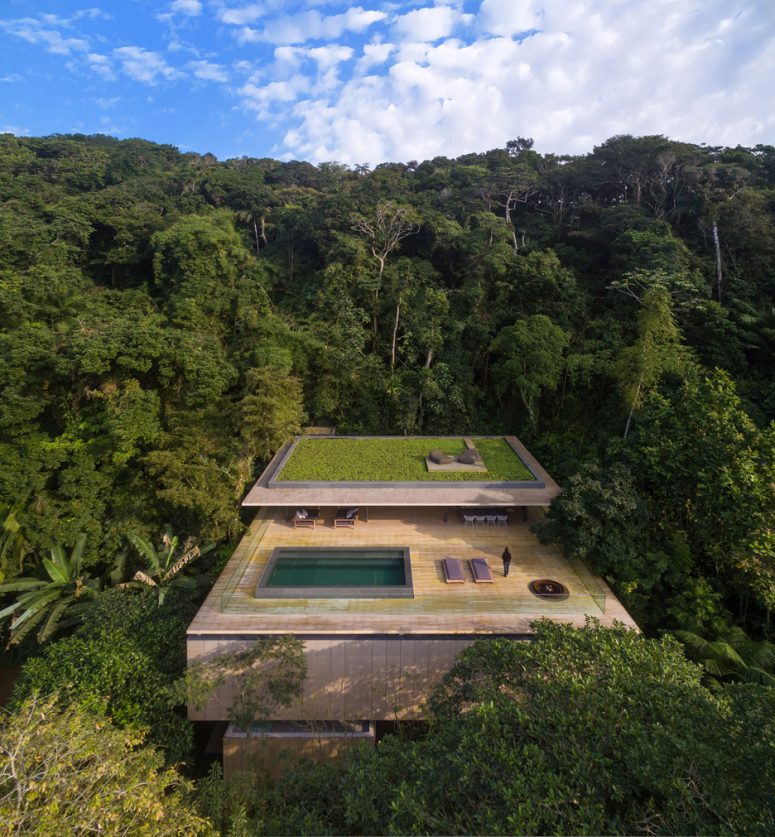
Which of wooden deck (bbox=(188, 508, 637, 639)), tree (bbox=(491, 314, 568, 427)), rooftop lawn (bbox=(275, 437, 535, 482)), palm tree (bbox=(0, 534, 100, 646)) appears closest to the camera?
wooden deck (bbox=(188, 508, 637, 639))

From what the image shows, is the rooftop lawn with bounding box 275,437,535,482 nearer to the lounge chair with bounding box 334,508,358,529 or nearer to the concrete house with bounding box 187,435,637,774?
the concrete house with bounding box 187,435,637,774

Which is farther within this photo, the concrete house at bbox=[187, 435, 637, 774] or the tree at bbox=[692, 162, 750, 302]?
the tree at bbox=[692, 162, 750, 302]

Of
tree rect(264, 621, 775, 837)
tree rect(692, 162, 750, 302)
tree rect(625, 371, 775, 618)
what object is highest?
tree rect(692, 162, 750, 302)

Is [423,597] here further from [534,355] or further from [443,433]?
[534,355]

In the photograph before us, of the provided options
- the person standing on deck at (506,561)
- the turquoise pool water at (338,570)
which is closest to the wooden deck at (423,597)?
the person standing on deck at (506,561)

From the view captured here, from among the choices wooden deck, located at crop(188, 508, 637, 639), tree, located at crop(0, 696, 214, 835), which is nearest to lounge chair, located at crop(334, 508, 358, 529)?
wooden deck, located at crop(188, 508, 637, 639)

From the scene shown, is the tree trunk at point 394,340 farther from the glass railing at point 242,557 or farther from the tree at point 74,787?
the tree at point 74,787
